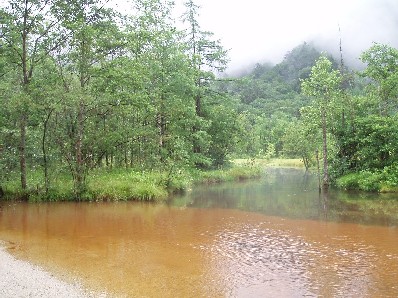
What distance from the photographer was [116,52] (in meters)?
21.8

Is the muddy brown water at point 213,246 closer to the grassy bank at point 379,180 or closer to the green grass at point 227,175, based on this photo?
the grassy bank at point 379,180

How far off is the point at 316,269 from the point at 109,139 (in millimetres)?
14821

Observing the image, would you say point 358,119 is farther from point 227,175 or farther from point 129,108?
point 129,108

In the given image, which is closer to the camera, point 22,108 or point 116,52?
point 22,108

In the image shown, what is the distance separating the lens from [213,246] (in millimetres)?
11680

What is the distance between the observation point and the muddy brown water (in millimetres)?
8367

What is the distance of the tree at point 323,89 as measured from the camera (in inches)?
1065

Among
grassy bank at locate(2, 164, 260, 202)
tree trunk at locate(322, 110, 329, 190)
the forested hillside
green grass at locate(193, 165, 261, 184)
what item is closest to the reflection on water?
tree trunk at locate(322, 110, 329, 190)

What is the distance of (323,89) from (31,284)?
23.6m

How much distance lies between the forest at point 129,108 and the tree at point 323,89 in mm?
67

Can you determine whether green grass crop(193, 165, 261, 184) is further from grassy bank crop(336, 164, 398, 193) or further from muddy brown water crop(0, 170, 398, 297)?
muddy brown water crop(0, 170, 398, 297)

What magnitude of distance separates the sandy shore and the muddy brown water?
1.12ft

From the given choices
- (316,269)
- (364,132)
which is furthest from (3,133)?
(364,132)

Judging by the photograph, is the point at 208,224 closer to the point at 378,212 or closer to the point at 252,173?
the point at 378,212
